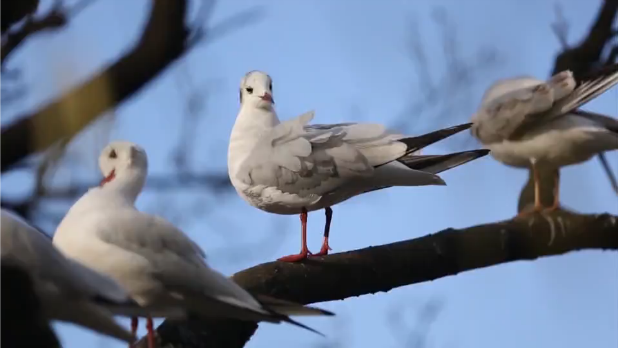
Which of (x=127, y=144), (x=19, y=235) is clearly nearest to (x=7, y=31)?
(x=19, y=235)

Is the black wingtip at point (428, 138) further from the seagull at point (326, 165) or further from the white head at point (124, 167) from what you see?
the white head at point (124, 167)

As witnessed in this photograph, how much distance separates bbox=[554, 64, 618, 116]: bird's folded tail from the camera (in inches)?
149

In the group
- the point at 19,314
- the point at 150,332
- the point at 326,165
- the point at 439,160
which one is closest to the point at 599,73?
the point at 439,160

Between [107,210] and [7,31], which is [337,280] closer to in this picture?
[107,210]

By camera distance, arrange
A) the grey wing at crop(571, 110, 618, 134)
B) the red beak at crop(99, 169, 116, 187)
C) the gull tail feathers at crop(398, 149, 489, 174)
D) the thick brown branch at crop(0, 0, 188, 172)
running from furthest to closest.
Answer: the grey wing at crop(571, 110, 618, 134) → the gull tail feathers at crop(398, 149, 489, 174) → the red beak at crop(99, 169, 116, 187) → the thick brown branch at crop(0, 0, 188, 172)

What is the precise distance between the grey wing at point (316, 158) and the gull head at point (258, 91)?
35cm

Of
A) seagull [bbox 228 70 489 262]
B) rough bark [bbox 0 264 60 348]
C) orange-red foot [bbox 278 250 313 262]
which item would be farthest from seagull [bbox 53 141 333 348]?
rough bark [bbox 0 264 60 348]

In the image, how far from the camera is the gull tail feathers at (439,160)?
3.55 metres

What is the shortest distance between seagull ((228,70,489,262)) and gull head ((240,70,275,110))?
29 centimetres

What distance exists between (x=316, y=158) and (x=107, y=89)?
6.49ft

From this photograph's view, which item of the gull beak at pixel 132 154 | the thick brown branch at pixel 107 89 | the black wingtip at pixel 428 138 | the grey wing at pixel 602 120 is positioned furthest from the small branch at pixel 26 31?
the grey wing at pixel 602 120

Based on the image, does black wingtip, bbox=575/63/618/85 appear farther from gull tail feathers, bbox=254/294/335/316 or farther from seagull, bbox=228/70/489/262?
gull tail feathers, bbox=254/294/335/316

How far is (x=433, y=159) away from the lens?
3.65 meters

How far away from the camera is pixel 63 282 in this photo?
214cm
